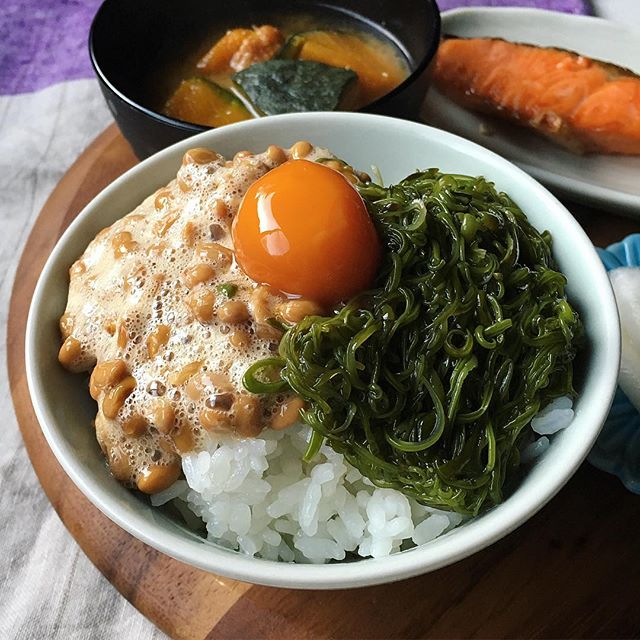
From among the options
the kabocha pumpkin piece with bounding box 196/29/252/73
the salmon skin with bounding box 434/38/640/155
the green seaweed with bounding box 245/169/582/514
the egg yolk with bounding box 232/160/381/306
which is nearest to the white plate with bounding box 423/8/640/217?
the salmon skin with bounding box 434/38/640/155

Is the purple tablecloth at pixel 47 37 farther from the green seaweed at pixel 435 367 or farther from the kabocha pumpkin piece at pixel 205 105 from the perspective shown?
the green seaweed at pixel 435 367

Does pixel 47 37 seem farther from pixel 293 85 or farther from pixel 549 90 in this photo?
pixel 549 90

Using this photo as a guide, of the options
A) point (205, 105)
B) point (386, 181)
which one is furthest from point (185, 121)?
point (386, 181)

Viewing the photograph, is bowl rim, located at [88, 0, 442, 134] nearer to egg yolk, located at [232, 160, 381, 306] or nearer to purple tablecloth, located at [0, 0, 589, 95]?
egg yolk, located at [232, 160, 381, 306]

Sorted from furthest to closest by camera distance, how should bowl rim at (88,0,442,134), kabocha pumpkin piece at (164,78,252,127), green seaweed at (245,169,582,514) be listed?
kabocha pumpkin piece at (164,78,252,127)
bowl rim at (88,0,442,134)
green seaweed at (245,169,582,514)

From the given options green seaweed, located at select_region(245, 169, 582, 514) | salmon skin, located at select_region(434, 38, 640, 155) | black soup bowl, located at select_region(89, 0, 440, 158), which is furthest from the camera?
salmon skin, located at select_region(434, 38, 640, 155)

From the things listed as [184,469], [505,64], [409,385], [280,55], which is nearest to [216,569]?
[184,469]

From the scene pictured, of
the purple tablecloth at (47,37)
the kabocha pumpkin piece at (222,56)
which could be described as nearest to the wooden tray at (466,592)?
the kabocha pumpkin piece at (222,56)
